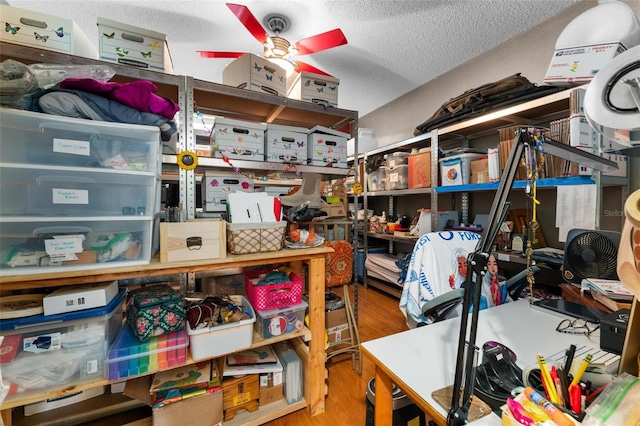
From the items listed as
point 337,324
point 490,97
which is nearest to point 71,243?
point 337,324

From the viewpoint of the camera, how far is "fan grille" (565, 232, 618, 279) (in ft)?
3.79

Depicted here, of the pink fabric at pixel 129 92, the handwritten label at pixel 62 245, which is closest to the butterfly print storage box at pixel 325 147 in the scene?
the pink fabric at pixel 129 92

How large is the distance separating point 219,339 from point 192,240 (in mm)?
460

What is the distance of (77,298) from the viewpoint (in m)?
0.97

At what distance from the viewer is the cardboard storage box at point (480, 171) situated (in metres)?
2.14

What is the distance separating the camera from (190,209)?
1477mm

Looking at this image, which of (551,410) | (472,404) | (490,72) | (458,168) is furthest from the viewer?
(490,72)

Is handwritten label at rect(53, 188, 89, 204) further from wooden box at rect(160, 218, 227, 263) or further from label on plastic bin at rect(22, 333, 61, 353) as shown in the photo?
label on plastic bin at rect(22, 333, 61, 353)

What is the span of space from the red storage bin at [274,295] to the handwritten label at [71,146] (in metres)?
0.89

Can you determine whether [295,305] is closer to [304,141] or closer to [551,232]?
[304,141]

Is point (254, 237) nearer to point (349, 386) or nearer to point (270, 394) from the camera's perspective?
point (270, 394)

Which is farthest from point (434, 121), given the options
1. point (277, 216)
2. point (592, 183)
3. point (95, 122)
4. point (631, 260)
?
point (95, 122)

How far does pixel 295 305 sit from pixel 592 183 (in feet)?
6.18

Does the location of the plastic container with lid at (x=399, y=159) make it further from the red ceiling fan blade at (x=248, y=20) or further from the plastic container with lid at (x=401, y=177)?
the red ceiling fan blade at (x=248, y=20)
